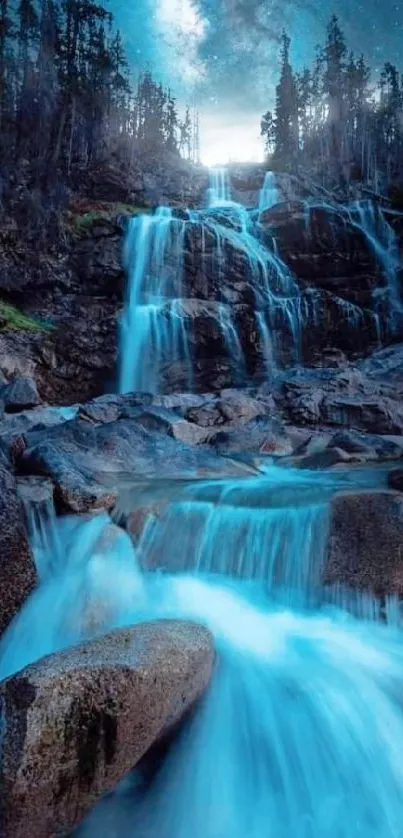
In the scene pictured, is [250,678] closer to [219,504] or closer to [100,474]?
[219,504]

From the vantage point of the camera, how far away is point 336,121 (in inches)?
1545

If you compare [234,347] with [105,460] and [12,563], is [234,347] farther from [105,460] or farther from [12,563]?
[12,563]

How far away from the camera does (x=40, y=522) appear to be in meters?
5.22

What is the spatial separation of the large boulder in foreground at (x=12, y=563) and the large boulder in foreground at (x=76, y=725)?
4.58ft

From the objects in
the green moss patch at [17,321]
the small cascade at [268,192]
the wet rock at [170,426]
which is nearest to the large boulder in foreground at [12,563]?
the wet rock at [170,426]

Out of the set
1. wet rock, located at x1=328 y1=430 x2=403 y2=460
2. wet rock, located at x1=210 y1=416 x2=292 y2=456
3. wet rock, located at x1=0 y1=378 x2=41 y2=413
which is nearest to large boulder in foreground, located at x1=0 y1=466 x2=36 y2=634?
wet rock, located at x1=210 y1=416 x2=292 y2=456

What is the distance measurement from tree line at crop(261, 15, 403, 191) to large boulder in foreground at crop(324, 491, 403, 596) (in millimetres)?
34175

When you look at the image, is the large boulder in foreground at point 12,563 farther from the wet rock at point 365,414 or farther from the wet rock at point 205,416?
the wet rock at point 365,414

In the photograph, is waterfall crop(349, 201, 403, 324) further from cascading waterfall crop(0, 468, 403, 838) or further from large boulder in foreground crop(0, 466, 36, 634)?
→ large boulder in foreground crop(0, 466, 36, 634)

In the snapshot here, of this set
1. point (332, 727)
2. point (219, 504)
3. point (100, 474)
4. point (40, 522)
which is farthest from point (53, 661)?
point (100, 474)

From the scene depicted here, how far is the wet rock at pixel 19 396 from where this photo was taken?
12.6 m

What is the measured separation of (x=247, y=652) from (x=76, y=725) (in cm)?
179

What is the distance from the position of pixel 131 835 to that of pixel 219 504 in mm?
3402

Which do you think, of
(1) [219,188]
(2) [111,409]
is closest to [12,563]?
(2) [111,409]
